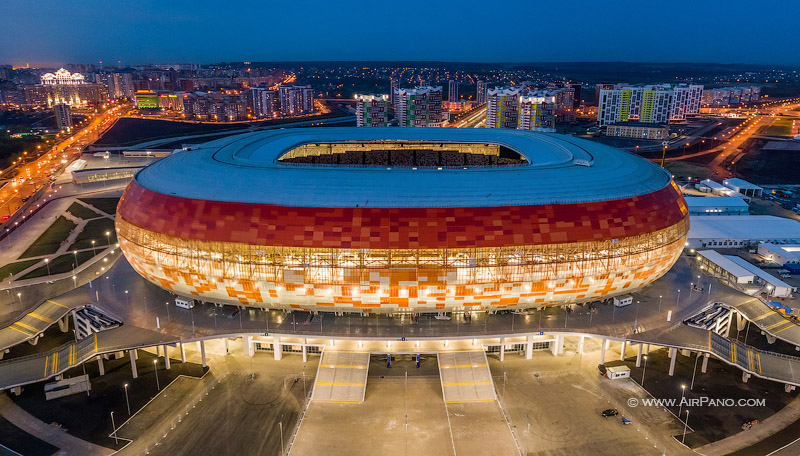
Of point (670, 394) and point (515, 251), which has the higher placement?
point (515, 251)

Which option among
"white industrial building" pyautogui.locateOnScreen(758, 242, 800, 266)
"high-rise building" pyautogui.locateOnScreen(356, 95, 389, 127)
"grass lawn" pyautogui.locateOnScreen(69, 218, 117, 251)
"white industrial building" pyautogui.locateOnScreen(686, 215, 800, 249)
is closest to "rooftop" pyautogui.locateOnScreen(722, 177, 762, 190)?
"white industrial building" pyautogui.locateOnScreen(686, 215, 800, 249)

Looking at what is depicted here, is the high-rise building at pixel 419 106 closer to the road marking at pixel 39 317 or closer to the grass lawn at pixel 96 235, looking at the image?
the grass lawn at pixel 96 235

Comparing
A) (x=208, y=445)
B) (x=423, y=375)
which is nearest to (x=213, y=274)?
(x=208, y=445)

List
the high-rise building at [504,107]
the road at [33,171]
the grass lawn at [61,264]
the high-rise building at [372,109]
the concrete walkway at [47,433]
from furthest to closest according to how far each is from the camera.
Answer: the high-rise building at [504,107], the high-rise building at [372,109], the road at [33,171], the grass lawn at [61,264], the concrete walkway at [47,433]

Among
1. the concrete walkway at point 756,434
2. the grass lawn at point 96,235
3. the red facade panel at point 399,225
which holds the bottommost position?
the concrete walkway at point 756,434

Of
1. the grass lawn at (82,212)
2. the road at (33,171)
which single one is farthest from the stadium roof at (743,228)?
the road at (33,171)

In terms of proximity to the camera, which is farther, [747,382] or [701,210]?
[701,210]

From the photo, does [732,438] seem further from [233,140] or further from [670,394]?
[233,140]
